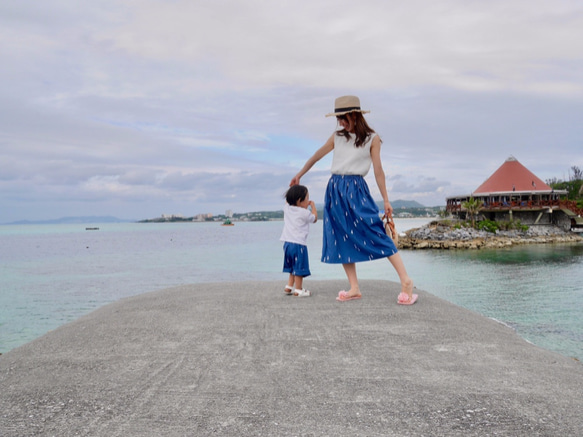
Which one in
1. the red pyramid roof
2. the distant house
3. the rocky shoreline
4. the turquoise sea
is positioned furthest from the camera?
the red pyramid roof

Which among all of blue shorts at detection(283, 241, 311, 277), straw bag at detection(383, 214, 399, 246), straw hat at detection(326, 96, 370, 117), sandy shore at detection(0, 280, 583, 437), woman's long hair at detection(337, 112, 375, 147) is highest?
straw hat at detection(326, 96, 370, 117)

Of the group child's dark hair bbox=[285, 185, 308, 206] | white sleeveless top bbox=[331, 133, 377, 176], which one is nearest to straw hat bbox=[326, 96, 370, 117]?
white sleeveless top bbox=[331, 133, 377, 176]

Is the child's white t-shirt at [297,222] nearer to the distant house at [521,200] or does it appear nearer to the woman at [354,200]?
the woman at [354,200]

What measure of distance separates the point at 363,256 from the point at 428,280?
18983 millimetres

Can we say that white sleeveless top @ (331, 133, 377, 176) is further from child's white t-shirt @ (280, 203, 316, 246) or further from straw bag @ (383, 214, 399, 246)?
child's white t-shirt @ (280, 203, 316, 246)

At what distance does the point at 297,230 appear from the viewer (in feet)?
20.9

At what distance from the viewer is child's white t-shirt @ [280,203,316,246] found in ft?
20.7

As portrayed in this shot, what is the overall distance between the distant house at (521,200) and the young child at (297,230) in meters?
52.4

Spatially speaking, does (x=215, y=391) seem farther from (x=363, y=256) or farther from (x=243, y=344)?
(x=363, y=256)

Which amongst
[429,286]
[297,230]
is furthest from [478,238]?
[297,230]

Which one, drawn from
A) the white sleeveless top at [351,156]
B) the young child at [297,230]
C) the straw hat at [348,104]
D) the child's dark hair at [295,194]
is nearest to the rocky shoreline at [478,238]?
the young child at [297,230]

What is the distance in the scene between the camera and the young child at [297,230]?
20.5 ft

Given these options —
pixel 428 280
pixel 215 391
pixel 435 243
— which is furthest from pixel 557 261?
pixel 215 391

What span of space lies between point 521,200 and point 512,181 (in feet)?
9.45
